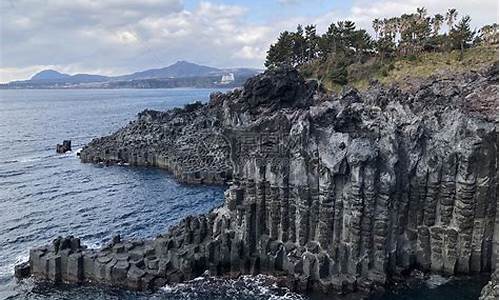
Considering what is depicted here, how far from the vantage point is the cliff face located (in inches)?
1549

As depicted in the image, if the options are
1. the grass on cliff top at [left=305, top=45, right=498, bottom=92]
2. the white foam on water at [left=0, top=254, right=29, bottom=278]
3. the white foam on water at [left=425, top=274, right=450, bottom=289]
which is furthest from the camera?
the grass on cliff top at [left=305, top=45, right=498, bottom=92]

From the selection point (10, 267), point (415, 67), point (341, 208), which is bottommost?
point (10, 267)

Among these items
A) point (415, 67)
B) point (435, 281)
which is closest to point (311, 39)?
point (415, 67)

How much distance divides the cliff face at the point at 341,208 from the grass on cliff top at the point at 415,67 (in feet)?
217

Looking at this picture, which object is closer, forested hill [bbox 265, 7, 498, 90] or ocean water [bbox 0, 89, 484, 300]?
ocean water [bbox 0, 89, 484, 300]

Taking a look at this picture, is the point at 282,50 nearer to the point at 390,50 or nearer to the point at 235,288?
the point at 390,50

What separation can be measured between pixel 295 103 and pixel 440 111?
81.8 ft

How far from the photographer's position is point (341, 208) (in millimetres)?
40344

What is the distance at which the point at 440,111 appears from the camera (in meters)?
43.9

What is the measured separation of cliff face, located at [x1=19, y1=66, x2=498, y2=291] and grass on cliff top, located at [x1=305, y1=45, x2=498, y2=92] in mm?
66091

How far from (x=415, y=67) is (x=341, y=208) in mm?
84565

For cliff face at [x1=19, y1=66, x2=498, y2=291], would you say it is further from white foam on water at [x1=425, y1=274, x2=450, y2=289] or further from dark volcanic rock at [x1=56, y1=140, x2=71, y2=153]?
dark volcanic rock at [x1=56, y1=140, x2=71, y2=153]

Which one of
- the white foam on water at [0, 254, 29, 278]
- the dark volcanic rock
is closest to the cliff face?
the white foam on water at [0, 254, 29, 278]

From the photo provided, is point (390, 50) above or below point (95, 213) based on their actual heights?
above
